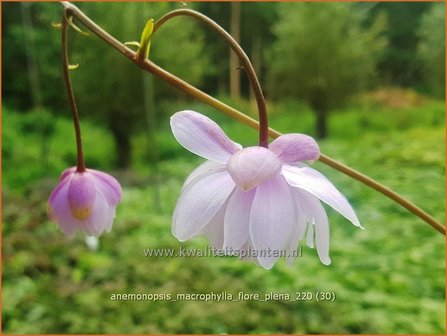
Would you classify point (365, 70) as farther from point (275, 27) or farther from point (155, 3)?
point (155, 3)

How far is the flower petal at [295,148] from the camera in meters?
0.37

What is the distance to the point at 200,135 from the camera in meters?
0.36

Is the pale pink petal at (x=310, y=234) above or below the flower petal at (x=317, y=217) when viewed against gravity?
below

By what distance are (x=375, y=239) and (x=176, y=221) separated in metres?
2.37

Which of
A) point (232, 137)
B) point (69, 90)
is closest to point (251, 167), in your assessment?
point (69, 90)

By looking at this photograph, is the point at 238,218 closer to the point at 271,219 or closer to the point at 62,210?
the point at 271,219

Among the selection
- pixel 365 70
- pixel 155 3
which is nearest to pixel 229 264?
pixel 155 3

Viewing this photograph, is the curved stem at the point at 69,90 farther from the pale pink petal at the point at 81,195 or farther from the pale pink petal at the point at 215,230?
the pale pink petal at the point at 215,230

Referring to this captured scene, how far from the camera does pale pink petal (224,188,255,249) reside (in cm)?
37

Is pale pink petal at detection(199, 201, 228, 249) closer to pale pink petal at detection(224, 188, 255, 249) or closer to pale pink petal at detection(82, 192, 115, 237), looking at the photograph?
pale pink petal at detection(224, 188, 255, 249)

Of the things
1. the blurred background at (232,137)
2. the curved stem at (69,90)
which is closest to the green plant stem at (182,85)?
the curved stem at (69,90)

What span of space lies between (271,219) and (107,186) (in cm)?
22

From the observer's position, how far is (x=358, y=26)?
4.70m

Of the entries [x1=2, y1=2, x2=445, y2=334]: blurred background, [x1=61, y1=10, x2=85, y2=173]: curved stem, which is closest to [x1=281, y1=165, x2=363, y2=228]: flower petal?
[x1=61, y1=10, x2=85, y2=173]: curved stem
